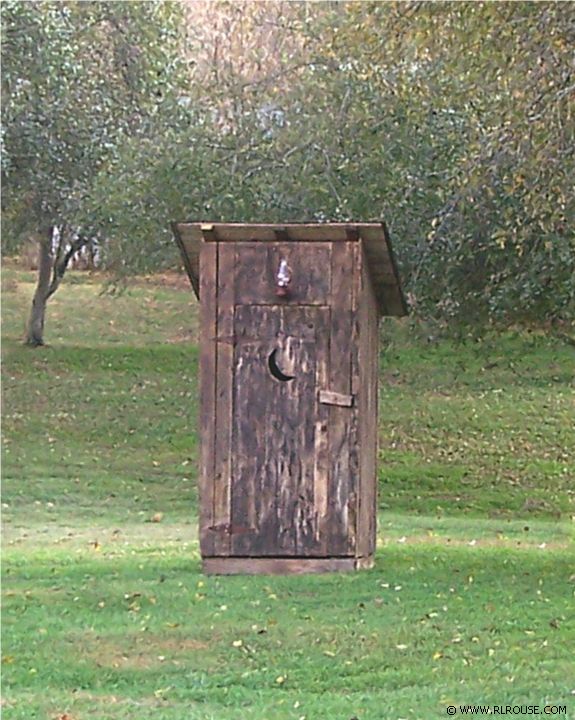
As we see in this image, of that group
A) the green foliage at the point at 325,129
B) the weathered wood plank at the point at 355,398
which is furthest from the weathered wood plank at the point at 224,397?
the green foliage at the point at 325,129

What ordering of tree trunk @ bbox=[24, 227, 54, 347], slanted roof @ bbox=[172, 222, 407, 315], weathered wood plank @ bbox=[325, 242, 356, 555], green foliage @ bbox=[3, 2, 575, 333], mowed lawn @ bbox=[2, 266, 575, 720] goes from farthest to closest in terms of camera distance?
tree trunk @ bbox=[24, 227, 54, 347]
green foliage @ bbox=[3, 2, 575, 333]
weathered wood plank @ bbox=[325, 242, 356, 555]
slanted roof @ bbox=[172, 222, 407, 315]
mowed lawn @ bbox=[2, 266, 575, 720]

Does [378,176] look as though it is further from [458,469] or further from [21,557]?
[458,469]

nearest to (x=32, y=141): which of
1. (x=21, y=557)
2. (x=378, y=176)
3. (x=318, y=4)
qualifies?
(x=318, y=4)

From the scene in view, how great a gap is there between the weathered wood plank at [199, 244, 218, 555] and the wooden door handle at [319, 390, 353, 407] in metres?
0.72

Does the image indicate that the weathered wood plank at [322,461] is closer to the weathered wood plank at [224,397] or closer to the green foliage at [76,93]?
the weathered wood plank at [224,397]

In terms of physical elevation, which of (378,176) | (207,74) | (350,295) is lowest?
(350,295)

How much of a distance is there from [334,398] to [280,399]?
356mm

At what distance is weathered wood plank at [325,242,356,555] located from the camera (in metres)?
9.17

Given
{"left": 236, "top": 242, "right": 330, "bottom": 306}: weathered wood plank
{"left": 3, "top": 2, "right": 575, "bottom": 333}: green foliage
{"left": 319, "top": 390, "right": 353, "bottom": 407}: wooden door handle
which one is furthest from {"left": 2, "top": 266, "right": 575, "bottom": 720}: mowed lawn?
{"left": 236, "top": 242, "right": 330, "bottom": 306}: weathered wood plank

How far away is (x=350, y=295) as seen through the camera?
9188mm

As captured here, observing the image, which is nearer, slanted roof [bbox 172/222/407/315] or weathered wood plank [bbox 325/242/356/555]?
slanted roof [bbox 172/222/407/315]

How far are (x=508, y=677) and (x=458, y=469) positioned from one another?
14.1 m

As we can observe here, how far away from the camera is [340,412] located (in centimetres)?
924

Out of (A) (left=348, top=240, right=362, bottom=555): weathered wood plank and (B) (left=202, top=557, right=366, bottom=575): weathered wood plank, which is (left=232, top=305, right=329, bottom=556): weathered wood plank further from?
(A) (left=348, top=240, right=362, bottom=555): weathered wood plank
